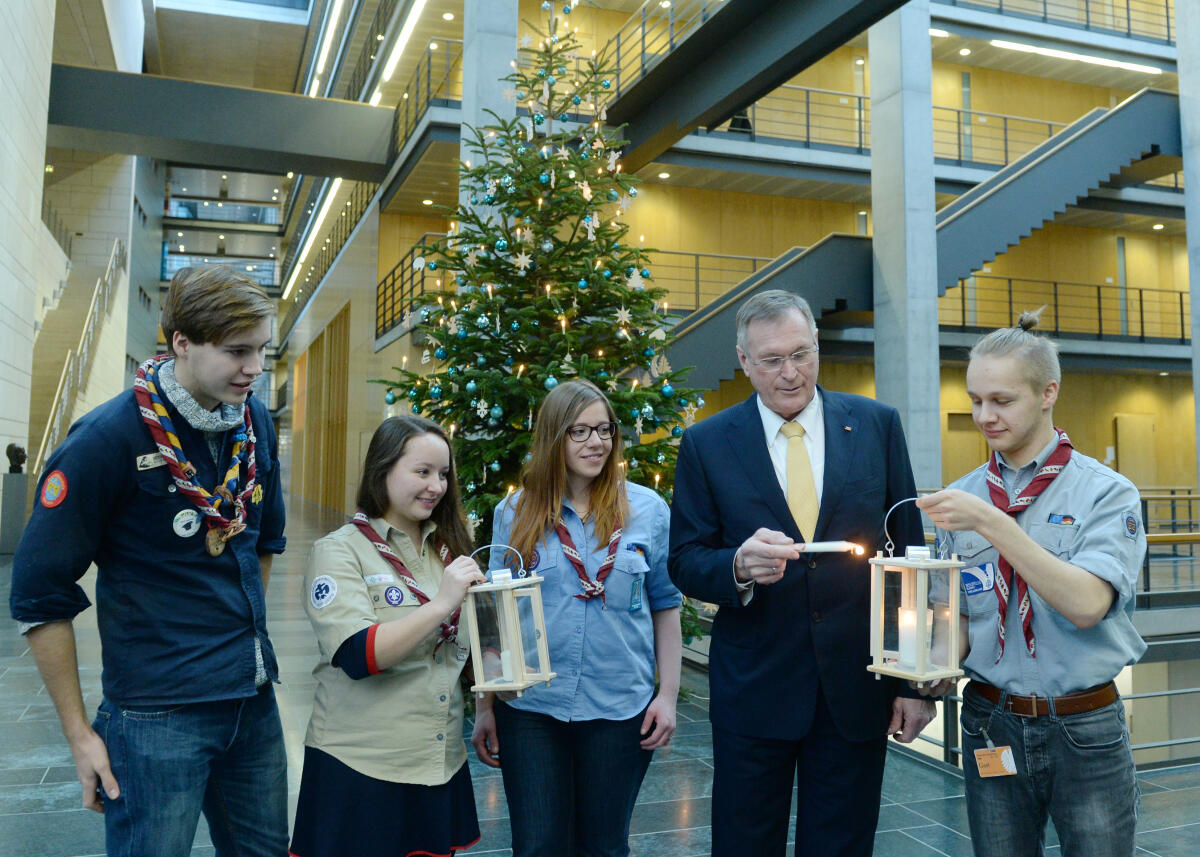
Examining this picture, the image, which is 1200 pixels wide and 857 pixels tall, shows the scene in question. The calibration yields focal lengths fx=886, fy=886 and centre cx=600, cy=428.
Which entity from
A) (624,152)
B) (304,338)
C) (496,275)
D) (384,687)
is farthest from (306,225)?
(384,687)

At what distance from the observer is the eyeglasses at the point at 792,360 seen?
92.5 inches

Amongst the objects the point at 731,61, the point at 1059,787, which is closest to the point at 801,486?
the point at 1059,787

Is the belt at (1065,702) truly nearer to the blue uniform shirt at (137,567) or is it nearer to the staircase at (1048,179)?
the blue uniform shirt at (137,567)

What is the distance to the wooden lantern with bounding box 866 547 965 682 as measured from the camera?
200cm

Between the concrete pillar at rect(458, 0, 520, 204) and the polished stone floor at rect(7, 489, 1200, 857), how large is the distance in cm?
637

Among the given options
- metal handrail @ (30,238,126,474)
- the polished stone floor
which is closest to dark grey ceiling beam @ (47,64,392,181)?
metal handrail @ (30,238,126,474)

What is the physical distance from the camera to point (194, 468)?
2.02 metres

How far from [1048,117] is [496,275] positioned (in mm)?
19200

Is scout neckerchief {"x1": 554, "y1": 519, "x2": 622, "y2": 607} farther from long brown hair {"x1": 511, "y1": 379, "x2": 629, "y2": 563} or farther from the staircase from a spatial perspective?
the staircase

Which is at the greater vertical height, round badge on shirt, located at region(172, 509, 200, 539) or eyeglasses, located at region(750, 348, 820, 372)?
eyeglasses, located at region(750, 348, 820, 372)

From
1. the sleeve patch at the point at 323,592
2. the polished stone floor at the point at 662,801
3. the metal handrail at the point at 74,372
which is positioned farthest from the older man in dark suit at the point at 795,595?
the metal handrail at the point at 74,372

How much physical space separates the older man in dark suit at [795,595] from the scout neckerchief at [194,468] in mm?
1147

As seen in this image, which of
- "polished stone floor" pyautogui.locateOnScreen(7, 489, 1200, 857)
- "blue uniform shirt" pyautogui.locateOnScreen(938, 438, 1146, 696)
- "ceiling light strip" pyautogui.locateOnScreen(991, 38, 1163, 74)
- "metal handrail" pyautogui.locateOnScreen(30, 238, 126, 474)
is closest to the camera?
"blue uniform shirt" pyautogui.locateOnScreen(938, 438, 1146, 696)

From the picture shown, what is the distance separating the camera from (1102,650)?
83.0 inches
